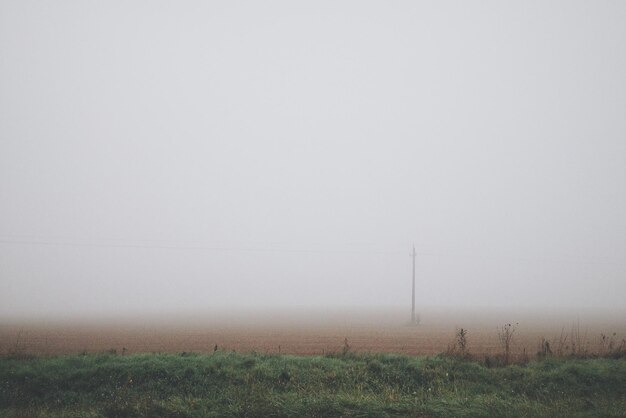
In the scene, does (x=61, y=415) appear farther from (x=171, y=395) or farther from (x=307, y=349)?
(x=307, y=349)

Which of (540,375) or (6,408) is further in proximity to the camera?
(540,375)

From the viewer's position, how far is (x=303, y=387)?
49.8 feet

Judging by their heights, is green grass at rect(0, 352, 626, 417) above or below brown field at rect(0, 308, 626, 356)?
above

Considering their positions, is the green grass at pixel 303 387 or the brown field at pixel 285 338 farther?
the brown field at pixel 285 338

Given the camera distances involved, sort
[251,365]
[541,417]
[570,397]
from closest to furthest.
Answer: [541,417]
[570,397]
[251,365]

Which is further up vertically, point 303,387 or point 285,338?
point 303,387

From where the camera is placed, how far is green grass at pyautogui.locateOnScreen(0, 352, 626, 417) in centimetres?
1230

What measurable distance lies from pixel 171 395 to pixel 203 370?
6.93ft

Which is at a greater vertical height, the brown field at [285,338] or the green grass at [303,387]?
the green grass at [303,387]

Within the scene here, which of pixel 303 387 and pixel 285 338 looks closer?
pixel 303 387

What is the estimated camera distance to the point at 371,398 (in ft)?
44.2

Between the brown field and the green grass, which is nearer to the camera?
the green grass

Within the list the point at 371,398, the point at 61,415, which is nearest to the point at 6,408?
the point at 61,415

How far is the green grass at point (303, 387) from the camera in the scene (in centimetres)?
1230
